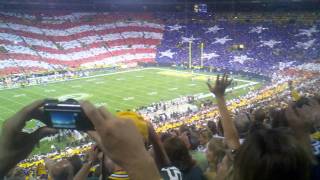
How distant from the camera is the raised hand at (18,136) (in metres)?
2.02

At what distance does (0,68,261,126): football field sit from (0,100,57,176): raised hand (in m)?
23.4

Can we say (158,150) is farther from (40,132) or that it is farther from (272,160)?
(272,160)

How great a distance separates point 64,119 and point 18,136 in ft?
1.20

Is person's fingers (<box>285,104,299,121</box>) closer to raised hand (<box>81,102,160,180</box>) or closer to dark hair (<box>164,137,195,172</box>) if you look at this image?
dark hair (<box>164,137,195,172</box>)

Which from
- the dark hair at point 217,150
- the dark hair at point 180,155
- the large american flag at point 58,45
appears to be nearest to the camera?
the dark hair at point 180,155

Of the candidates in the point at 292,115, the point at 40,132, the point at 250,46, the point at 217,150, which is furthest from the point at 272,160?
the point at 250,46

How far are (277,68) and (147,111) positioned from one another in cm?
1579

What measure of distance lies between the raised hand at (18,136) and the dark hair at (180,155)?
115cm

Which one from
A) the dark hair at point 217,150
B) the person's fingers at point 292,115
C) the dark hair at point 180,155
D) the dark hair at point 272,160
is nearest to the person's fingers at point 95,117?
the dark hair at point 272,160

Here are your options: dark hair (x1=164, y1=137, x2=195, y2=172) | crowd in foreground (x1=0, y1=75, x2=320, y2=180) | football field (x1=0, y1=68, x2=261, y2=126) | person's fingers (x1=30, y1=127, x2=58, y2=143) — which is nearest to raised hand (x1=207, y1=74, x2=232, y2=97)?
crowd in foreground (x1=0, y1=75, x2=320, y2=180)

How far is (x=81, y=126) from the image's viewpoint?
6.23ft

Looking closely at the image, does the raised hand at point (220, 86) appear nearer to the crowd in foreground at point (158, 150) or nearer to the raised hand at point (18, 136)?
the crowd in foreground at point (158, 150)

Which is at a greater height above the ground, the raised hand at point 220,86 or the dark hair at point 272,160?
the dark hair at point 272,160

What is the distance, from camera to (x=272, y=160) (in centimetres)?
171
